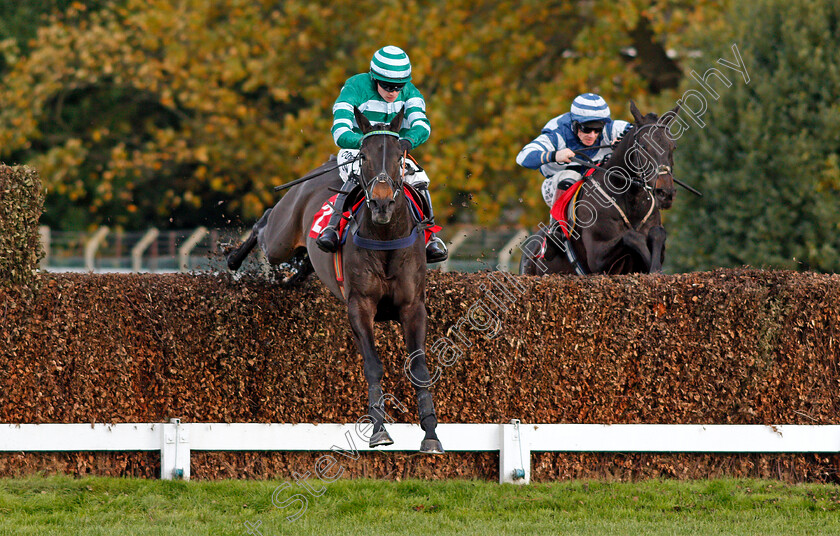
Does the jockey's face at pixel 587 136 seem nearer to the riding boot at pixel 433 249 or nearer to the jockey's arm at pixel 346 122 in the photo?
the riding boot at pixel 433 249

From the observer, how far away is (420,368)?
260 inches

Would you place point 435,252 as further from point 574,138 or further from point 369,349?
point 574,138

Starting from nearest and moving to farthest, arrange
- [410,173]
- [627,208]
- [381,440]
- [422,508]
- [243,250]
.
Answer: [381,440], [422,508], [410,173], [627,208], [243,250]

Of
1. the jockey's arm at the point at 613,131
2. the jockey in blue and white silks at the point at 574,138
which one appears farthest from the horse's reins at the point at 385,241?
the jockey's arm at the point at 613,131

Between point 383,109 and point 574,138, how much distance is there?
3.14 m

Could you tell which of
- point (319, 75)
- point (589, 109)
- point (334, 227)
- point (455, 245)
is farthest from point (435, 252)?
point (319, 75)

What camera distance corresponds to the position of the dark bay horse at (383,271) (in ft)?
20.5

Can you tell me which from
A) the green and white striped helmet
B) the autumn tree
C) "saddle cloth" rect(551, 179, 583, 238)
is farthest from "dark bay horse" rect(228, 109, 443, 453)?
the autumn tree

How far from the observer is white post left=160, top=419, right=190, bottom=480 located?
23.7 feet

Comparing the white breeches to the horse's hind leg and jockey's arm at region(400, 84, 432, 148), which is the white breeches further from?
the horse's hind leg

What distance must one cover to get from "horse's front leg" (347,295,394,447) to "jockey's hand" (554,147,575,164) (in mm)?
3216

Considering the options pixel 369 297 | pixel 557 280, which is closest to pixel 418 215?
pixel 369 297

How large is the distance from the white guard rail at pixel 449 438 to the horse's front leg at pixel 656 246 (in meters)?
1.73

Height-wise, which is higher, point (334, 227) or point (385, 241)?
point (334, 227)
